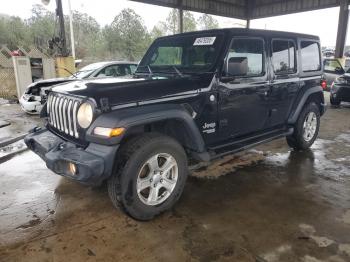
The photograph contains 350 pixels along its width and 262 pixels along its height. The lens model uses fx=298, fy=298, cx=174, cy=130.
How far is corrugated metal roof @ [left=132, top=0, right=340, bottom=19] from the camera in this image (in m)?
14.0

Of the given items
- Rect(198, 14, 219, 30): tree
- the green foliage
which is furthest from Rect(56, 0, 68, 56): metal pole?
Rect(198, 14, 219, 30): tree

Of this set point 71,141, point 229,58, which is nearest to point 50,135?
point 71,141

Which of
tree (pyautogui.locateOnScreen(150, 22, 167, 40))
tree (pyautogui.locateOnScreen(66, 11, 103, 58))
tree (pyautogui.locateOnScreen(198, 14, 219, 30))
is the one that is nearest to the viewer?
tree (pyautogui.locateOnScreen(66, 11, 103, 58))

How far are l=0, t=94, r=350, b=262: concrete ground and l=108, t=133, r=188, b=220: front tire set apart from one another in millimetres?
190

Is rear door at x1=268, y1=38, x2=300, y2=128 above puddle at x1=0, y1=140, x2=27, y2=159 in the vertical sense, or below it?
above

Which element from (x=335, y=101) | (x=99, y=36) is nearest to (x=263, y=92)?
(x=335, y=101)

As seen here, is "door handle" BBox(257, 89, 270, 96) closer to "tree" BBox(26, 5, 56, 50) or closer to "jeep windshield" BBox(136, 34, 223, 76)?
"jeep windshield" BBox(136, 34, 223, 76)

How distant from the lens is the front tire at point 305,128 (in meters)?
4.87

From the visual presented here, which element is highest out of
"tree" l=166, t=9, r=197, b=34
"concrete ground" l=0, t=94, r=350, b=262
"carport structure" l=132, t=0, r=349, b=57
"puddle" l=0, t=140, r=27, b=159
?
"tree" l=166, t=9, r=197, b=34

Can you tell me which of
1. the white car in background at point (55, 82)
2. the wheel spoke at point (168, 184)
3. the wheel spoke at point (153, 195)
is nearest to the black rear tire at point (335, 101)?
the white car in background at point (55, 82)

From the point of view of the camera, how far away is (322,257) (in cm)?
239

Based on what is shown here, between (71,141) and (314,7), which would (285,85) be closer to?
(71,141)

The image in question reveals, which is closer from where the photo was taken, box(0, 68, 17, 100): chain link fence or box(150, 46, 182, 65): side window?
box(150, 46, 182, 65): side window

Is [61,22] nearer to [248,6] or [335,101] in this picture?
[335,101]
